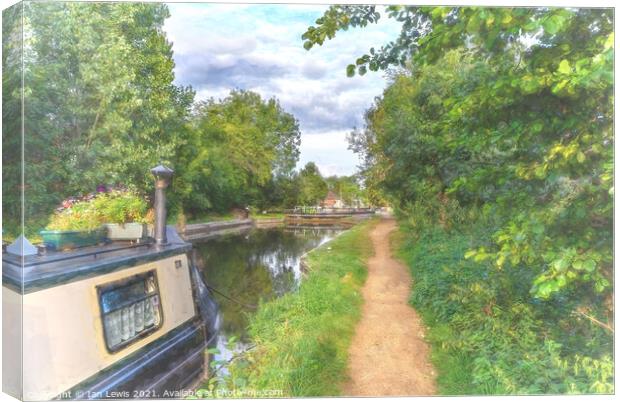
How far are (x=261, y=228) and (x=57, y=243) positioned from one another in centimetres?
137

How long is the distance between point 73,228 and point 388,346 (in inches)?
85.0

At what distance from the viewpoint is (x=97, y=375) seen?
2.43m

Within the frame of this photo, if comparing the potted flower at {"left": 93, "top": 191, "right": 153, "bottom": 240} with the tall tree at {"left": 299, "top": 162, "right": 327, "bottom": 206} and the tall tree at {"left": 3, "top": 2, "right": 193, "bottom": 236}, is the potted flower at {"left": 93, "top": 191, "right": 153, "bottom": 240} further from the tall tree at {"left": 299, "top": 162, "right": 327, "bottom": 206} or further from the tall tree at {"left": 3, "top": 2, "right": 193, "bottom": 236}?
the tall tree at {"left": 299, "top": 162, "right": 327, "bottom": 206}

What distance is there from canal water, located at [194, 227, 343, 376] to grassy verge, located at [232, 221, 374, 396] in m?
0.10

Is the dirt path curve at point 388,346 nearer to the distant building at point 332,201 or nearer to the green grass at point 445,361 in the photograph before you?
the green grass at point 445,361

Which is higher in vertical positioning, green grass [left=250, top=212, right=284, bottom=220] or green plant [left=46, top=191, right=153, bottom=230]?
green plant [left=46, top=191, right=153, bottom=230]

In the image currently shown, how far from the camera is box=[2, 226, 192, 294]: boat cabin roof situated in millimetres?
2332

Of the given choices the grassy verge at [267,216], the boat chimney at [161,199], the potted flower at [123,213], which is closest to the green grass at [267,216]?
the grassy verge at [267,216]

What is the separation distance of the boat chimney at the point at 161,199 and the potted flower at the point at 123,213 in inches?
2.7

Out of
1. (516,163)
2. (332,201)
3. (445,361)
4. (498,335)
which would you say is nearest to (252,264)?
(332,201)

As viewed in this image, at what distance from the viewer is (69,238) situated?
2449mm

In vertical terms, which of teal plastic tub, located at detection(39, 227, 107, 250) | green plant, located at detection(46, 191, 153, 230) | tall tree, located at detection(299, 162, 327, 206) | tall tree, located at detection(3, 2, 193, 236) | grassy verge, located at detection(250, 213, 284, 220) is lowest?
teal plastic tub, located at detection(39, 227, 107, 250)

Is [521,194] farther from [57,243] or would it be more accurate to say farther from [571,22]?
[57,243]

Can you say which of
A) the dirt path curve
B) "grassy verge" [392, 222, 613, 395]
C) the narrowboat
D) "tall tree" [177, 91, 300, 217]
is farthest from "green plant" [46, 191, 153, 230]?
"grassy verge" [392, 222, 613, 395]
